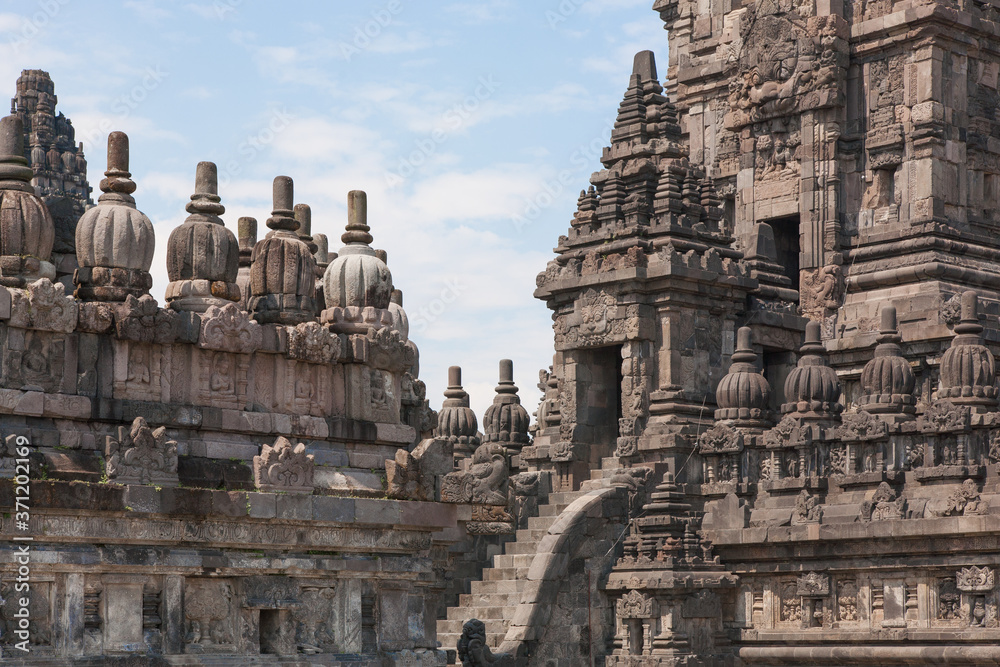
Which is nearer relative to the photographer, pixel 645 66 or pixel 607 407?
pixel 607 407

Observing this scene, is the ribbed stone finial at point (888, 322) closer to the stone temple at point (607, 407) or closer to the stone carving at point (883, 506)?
the stone temple at point (607, 407)

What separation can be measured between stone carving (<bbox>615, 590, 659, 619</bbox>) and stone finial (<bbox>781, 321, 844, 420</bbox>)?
469 cm

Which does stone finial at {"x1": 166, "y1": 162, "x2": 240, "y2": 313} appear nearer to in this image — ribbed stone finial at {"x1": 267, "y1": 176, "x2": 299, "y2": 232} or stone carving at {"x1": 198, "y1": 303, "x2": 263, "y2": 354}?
stone carving at {"x1": 198, "y1": 303, "x2": 263, "y2": 354}

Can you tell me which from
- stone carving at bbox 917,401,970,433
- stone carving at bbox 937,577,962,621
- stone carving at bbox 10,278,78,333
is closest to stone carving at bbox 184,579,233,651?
stone carving at bbox 10,278,78,333

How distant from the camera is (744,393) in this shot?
3591 cm

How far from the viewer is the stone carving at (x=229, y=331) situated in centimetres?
2045

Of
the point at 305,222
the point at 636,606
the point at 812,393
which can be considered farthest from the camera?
the point at 812,393

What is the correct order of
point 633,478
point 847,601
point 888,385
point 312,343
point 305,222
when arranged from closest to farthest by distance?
point 312,343, point 305,222, point 847,601, point 888,385, point 633,478

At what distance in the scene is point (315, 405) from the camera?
21656mm

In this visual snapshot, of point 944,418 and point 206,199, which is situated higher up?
point 206,199

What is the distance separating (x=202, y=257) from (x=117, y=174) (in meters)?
1.38

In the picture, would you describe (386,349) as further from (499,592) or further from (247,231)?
(499,592)

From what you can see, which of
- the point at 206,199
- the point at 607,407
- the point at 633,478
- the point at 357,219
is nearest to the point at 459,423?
the point at 607,407

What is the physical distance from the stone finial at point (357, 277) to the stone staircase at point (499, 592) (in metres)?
11.4
